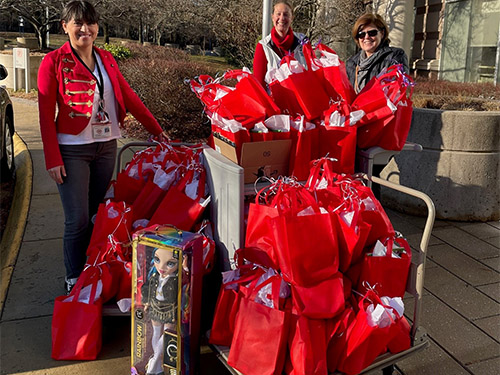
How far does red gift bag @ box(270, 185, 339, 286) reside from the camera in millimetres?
2377

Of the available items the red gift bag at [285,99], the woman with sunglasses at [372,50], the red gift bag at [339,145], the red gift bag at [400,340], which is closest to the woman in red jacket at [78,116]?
the red gift bag at [285,99]

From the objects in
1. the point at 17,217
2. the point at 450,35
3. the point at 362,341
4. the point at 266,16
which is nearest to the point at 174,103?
the point at 266,16

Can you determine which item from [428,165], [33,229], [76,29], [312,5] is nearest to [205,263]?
[76,29]

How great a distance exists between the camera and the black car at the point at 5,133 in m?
6.27

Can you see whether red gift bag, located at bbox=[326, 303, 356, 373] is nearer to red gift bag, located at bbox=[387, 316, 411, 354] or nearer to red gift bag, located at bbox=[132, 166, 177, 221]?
red gift bag, located at bbox=[387, 316, 411, 354]

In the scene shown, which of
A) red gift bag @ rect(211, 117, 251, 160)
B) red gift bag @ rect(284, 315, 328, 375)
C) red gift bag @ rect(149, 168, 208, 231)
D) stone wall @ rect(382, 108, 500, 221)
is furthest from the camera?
stone wall @ rect(382, 108, 500, 221)

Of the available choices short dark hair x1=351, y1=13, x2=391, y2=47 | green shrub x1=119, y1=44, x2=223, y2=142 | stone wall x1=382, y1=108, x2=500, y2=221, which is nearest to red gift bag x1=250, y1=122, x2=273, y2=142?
short dark hair x1=351, y1=13, x2=391, y2=47

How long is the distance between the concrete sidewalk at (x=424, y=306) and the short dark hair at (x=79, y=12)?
200 centimetres

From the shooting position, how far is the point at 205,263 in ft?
9.68

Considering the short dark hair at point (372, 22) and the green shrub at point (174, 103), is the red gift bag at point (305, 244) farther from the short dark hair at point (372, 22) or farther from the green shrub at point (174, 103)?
the green shrub at point (174, 103)

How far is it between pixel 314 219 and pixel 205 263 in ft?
2.72

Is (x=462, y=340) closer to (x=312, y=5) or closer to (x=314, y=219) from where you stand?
(x=314, y=219)

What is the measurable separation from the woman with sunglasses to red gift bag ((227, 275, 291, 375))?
7.54ft

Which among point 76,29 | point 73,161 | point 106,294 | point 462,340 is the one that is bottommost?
point 462,340
